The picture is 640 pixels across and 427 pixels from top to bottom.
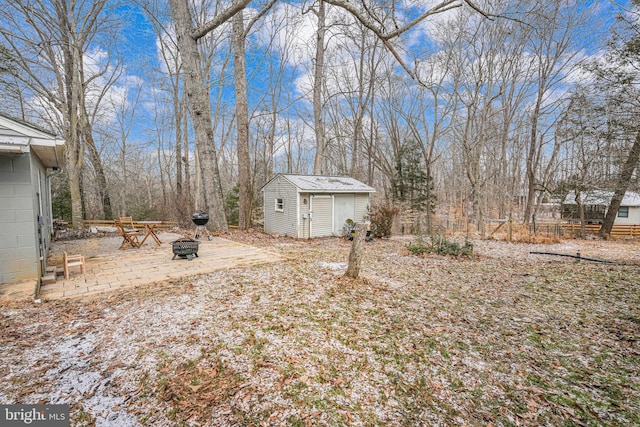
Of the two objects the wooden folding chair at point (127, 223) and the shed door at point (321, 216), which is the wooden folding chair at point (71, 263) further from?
the shed door at point (321, 216)

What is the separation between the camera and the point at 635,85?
7.16 meters

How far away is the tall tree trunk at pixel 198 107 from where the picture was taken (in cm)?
880

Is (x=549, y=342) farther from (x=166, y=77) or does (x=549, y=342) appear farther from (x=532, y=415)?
(x=166, y=77)

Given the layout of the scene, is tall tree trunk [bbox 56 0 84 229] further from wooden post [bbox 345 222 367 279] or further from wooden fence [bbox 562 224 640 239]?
wooden fence [bbox 562 224 640 239]

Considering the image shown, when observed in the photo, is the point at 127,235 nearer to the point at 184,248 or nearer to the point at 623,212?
the point at 184,248

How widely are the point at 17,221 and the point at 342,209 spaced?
9718 millimetres

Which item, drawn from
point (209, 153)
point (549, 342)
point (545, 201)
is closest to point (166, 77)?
point (209, 153)

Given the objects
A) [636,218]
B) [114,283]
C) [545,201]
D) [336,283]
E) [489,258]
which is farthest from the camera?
[545,201]

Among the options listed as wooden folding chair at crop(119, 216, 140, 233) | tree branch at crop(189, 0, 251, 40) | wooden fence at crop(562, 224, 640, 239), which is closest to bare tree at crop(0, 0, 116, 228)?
wooden folding chair at crop(119, 216, 140, 233)

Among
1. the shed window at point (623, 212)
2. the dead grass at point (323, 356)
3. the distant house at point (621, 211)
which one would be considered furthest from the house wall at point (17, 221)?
the shed window at point (623, 212)

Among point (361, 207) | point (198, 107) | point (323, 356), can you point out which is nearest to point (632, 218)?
point (361, 207)

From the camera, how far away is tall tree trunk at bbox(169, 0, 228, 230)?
880cm

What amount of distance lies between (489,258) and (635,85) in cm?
577

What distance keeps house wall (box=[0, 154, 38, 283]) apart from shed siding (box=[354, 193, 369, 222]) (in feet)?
33.8
